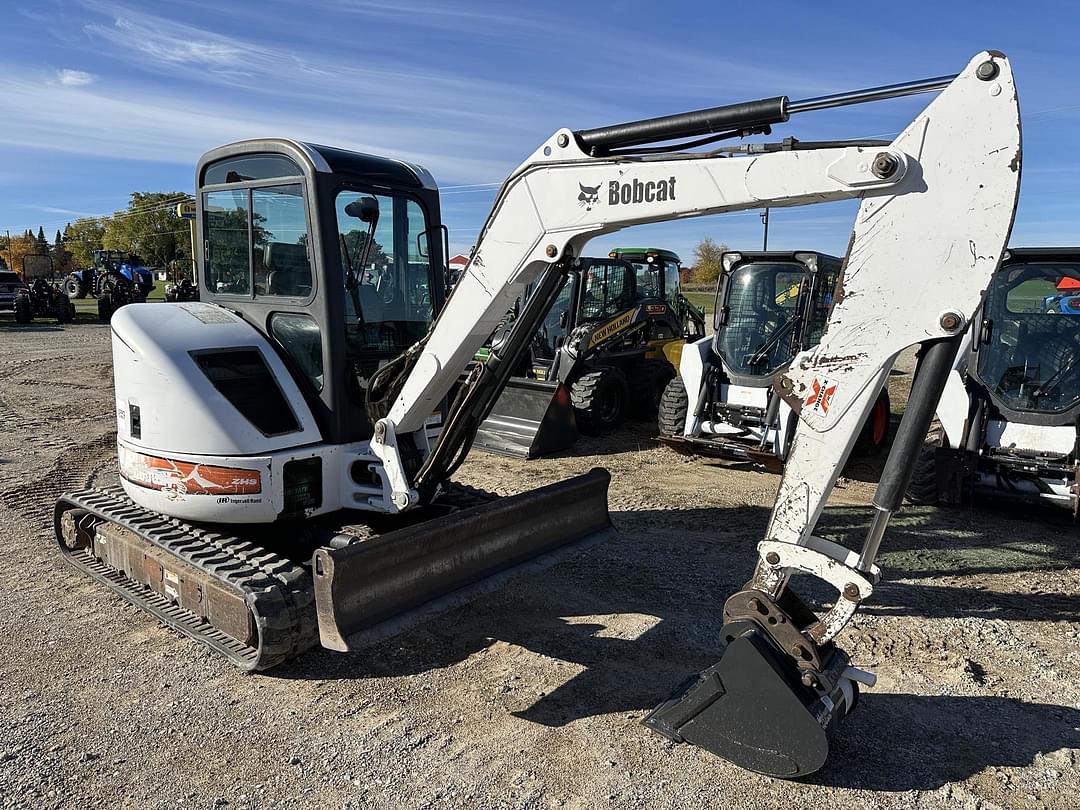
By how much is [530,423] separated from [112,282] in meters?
25.0

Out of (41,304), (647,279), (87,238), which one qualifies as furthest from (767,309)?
(87,238)

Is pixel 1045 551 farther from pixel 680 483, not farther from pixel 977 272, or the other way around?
pixel 977 272

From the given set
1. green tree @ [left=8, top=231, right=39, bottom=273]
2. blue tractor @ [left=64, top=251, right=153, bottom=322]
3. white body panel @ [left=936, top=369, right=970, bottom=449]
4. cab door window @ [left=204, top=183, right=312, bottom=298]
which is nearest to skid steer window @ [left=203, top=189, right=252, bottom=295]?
cab door window @ [left=204, top=183, right=312, bottom=298]

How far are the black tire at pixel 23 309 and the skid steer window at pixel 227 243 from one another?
24389 millimetres

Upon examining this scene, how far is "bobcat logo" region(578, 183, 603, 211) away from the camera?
12.1ft

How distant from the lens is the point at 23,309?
2505cm

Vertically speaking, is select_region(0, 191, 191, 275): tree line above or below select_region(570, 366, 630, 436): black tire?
above

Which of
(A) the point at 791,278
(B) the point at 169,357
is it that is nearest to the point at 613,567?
(B) the point at 169,357

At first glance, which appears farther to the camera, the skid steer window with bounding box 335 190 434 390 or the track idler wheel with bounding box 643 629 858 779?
the skid steer window with bounding box 335 190 434 390

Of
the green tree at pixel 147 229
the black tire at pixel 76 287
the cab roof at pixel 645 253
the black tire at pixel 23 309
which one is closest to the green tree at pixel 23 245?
the green tree at pixel 147 229

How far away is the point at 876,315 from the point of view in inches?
120

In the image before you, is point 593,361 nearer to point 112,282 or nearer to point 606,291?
point 606,291

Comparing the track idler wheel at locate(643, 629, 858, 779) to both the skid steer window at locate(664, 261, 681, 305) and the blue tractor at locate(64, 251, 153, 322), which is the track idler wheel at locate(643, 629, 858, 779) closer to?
the skid steer window at locate(664, 261, 681, 305)

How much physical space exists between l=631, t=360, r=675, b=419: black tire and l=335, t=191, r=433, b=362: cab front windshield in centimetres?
649
